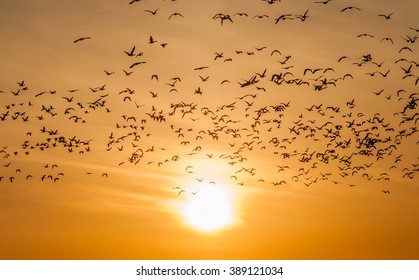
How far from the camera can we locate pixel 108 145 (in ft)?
158

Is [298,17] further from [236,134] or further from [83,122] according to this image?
[83,122]

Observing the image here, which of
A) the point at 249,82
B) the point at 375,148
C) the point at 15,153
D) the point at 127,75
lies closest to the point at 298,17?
the point at 249,82

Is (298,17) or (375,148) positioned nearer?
(298,17)

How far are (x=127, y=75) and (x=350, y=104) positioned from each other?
13.2m

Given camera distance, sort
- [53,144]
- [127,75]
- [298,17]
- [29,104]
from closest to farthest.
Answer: [298,17] → [127,75] → [29,104] → [53,144]

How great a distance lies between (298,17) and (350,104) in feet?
32.7

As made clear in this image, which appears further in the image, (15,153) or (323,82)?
(15,153)

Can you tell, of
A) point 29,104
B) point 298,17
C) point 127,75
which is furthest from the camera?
point 29,104

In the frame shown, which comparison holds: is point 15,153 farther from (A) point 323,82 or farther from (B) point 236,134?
(A) point 323,82

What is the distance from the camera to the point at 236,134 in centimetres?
4794

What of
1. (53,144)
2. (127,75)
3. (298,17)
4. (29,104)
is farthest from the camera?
(53,144)

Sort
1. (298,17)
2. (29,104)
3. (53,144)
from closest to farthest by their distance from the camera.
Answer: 1. (298,17)
2. (29,104)
3. (53,144)

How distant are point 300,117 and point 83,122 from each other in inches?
499

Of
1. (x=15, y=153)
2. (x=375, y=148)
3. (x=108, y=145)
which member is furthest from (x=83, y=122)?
(x=375, y=148)
